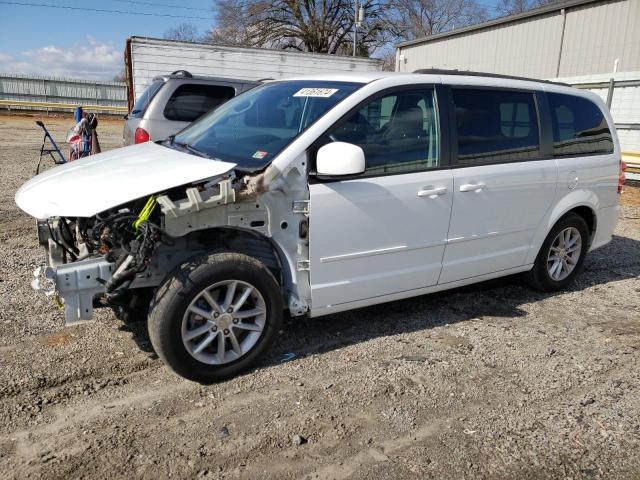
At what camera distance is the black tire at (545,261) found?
4887 mm

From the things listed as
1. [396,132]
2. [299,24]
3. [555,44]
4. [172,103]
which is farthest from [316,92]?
[299,24]

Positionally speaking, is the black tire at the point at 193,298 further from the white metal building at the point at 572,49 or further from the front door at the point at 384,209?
the white metal building at the point at 572,49

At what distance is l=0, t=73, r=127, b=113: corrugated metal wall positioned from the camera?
107 ft

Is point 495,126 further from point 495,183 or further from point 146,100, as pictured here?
point 146,100

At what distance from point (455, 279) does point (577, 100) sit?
221 cm

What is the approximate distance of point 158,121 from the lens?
7.77 meters

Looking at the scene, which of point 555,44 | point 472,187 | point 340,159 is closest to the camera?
point 340,159

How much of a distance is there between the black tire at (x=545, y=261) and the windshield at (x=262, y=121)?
96.6 inches

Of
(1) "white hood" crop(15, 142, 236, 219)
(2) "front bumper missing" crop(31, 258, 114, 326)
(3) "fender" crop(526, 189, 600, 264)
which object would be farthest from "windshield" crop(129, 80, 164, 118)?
(3) "fender" crop(526, 189, 600, 264)

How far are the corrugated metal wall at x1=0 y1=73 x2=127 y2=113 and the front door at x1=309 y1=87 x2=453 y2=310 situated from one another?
3238 cm

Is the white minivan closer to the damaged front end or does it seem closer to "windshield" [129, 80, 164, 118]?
the damaged front end

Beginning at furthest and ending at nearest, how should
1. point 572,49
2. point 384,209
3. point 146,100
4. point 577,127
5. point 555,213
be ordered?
point 572,49 → point 146,100 → point 577,127 → point 555,213 → point 384,209

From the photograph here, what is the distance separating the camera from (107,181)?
10.3 feet

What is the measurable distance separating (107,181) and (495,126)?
2919 millimetres
